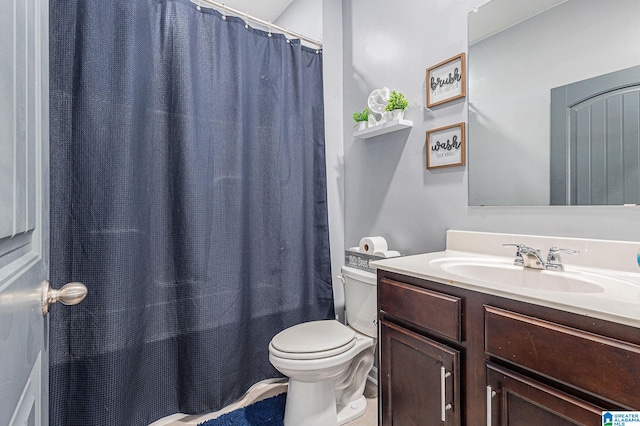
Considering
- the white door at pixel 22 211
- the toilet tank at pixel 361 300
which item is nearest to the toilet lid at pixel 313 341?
the toilet tank at pixel 361 300

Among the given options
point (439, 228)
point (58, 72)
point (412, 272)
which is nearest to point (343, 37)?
point (439, 228)

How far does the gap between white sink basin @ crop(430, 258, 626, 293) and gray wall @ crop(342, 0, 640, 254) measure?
20 centimetres

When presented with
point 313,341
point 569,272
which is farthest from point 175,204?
point 569,272

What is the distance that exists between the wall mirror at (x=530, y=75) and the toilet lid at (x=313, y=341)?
873 mm

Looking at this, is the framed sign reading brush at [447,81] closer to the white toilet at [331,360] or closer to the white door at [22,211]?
the white toilet at [331,360]

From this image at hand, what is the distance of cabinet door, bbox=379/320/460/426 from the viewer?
0.96 meters

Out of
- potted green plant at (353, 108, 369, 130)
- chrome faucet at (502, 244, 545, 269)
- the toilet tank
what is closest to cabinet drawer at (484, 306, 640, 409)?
chrome faucet at (502, 244, 545, 269)

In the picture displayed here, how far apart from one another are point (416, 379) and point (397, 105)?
127 centimetres

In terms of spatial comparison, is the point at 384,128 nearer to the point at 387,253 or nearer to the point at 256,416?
the point at 387,253

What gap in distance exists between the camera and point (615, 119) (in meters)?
1.06

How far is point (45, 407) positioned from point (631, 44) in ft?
5.94

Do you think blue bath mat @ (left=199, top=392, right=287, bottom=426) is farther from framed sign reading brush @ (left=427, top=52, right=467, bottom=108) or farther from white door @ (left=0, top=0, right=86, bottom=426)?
framed sign reading brush @ (left=427, top=52, right=467, bottom=108)

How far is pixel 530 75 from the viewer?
1.26 meters

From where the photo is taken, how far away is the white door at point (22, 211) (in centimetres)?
33
